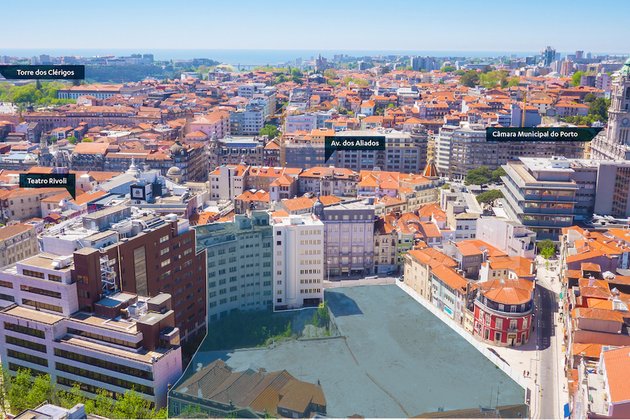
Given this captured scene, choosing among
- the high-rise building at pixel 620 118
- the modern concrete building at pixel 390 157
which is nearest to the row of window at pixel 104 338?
the modern concrete building at pixel 390 157

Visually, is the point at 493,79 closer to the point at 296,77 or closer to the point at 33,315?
the point at 296,77

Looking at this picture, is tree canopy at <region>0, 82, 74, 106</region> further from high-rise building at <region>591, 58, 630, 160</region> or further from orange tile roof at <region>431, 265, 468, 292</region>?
orange tile roof at <region>431, 265, 468, 292</region>

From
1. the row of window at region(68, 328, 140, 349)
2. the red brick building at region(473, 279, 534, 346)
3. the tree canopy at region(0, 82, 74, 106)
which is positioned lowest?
the red brick building at region(473, 279, 534, 346)

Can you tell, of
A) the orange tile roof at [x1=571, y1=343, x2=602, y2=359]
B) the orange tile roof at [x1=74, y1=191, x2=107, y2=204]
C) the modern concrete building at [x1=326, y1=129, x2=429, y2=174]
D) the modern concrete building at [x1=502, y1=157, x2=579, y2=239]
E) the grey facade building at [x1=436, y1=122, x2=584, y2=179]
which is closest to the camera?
the orange tile roof at [x1=571, y1=343, x2=602, y2=359]

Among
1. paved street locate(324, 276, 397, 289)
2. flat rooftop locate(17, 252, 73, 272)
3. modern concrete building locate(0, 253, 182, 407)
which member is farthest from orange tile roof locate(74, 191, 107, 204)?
modern concrete building locate(0, 253, 182, 407)

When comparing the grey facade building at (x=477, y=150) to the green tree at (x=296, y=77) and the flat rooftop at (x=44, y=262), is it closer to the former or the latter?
the flat rooftop at (x=44, y=262)

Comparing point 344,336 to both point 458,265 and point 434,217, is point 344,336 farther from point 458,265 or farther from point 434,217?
point 434,217
